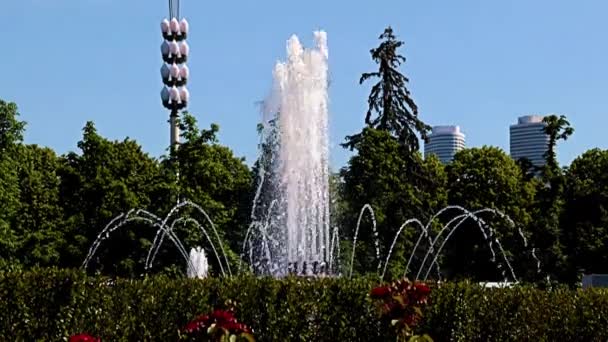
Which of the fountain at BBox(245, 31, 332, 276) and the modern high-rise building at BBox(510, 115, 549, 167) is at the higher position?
the modern high-rise building at BBox(510, 115, 549, 167)

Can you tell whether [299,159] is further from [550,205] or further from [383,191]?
[550,205]

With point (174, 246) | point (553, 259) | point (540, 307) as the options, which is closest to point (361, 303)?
point (540, 307)

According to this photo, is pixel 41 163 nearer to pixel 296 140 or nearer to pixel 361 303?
pixel 296 140

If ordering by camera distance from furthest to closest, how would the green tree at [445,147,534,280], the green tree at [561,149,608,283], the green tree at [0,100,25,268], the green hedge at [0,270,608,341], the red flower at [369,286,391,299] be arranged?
the green tree at [445,147,534,280]
the green tree at [561,149,608,283]
the green tree at [0,100,25,268]
the green hedge at [0,270,608,341]
the red flower at [369,286,391,299]

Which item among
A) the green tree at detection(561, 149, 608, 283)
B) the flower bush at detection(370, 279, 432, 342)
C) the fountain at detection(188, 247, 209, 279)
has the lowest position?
the flower bush at detection(370, 279, 432, 342)

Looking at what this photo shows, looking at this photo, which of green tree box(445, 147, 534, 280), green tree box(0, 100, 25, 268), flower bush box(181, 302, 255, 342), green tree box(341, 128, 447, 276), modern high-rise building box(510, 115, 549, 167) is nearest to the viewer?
flower bush box(181, 302, 255, 342)

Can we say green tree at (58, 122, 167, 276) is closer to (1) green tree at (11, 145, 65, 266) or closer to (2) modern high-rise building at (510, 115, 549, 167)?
(1) green tree at (11, 145, 65, 266)

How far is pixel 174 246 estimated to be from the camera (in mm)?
35281

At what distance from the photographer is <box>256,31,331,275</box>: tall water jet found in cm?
2812

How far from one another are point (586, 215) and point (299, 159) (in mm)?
15703

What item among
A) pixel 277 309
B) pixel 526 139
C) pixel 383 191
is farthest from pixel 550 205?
pixel 526 139

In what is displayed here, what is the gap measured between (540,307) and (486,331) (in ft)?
2.50

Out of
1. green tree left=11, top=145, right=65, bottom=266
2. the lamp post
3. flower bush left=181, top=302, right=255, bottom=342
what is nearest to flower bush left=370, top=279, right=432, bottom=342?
flower bush left=181, top=302, right=255, bottom=342

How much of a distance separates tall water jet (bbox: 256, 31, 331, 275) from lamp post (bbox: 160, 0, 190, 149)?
854 inches
